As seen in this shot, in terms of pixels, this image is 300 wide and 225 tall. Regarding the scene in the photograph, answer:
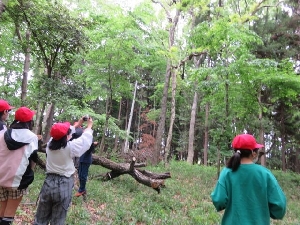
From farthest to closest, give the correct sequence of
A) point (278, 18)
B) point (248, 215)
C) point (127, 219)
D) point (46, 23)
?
1. point (278, 18)
2. point (46, 23)
3. point (127, 219)
4. point (248, 215)

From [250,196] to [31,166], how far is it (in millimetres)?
3075

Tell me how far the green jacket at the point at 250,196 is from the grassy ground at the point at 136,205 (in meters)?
3.60

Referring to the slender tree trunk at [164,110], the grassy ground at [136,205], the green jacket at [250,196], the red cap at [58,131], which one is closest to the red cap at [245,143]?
the green jacket at [250,196]

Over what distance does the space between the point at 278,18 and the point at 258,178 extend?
17.1 meters

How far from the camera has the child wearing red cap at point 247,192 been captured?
2.74 meters

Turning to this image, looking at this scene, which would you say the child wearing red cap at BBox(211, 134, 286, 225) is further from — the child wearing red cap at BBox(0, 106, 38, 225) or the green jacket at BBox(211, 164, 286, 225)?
the child wearing red cap at BBox(0, 106, 38, 225)

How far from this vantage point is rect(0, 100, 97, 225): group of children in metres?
3.69

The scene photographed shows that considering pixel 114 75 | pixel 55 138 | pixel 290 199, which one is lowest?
pixel 290 199

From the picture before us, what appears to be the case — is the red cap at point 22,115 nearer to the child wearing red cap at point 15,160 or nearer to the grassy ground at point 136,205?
the child wearing red cap at point 15,160

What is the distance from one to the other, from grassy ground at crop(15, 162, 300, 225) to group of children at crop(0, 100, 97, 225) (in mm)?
1650

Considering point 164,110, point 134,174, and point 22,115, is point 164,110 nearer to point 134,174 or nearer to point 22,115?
point 134,174

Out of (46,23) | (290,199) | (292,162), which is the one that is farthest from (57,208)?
(292,162)

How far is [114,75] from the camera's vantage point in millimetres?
13117

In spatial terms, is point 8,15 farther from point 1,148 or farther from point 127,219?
point 127,219
